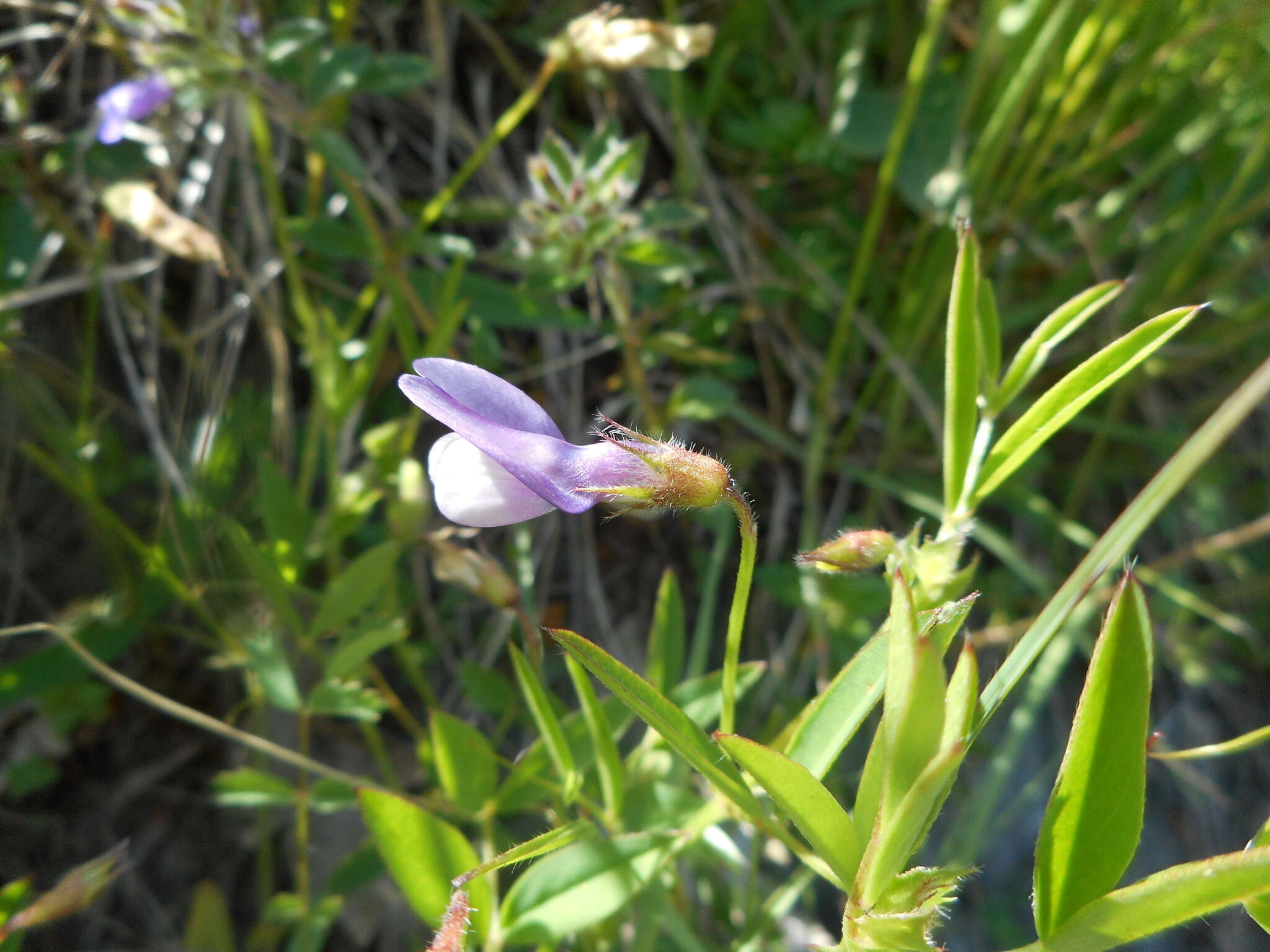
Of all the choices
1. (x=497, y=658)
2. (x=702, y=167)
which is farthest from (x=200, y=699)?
(x=702, y=167)

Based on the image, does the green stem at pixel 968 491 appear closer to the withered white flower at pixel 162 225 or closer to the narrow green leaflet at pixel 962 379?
the narrow green leaflet at pixel 962 379

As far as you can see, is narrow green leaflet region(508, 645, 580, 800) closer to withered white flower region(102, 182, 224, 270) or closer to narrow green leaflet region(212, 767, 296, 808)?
narrow green leaflet region(212, 767, 296, 808)

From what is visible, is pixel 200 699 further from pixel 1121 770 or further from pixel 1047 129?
pixel 1047 129

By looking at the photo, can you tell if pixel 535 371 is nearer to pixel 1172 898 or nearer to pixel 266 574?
pixel 266 574

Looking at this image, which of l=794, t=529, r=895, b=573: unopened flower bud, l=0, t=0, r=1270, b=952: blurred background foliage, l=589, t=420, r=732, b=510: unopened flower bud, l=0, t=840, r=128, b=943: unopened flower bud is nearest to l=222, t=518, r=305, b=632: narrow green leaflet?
l=0, t=0, r=1270, b=952: blurred background foliage

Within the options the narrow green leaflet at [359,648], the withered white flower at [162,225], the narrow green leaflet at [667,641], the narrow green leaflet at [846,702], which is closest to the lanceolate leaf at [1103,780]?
the narrow green leaflet at [846,702]

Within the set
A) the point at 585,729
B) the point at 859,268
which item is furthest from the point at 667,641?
the point at 859,268
